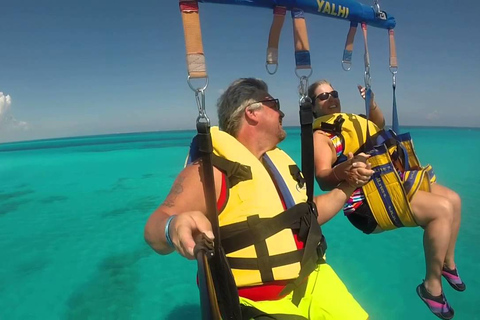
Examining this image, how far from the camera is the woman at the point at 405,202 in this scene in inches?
88.4

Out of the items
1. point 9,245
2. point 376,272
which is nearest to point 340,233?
point 376,272

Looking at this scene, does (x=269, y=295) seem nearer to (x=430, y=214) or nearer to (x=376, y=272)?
(x=430, y=214)

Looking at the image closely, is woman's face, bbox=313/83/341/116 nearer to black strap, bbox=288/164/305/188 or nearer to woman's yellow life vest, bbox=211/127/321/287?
black strap, bbox=288/164/305/188

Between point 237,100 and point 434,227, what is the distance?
1.72 meters

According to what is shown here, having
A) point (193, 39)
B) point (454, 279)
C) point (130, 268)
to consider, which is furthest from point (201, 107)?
point (130, 268)

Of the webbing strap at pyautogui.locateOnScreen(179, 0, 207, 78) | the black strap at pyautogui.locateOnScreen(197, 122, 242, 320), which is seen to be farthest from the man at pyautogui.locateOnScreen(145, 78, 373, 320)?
the webbing strap at pyautogui.locateOnScreen(179, 0, 207, 78)

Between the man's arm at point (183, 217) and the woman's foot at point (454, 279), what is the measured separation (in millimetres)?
2061

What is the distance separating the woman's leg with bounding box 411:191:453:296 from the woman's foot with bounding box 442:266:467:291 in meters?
0.18

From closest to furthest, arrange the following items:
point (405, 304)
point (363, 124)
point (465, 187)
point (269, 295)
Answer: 1. point (269, 295)
2. point (363, 124)
3. point (405, 304)
4. point (465, 187)

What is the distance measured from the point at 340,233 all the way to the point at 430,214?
18.5 ft

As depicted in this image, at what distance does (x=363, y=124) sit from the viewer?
9.00 feet

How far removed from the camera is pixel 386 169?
7.41 feet

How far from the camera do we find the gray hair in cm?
204

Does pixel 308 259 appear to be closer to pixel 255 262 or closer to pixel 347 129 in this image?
pixel 255 262
